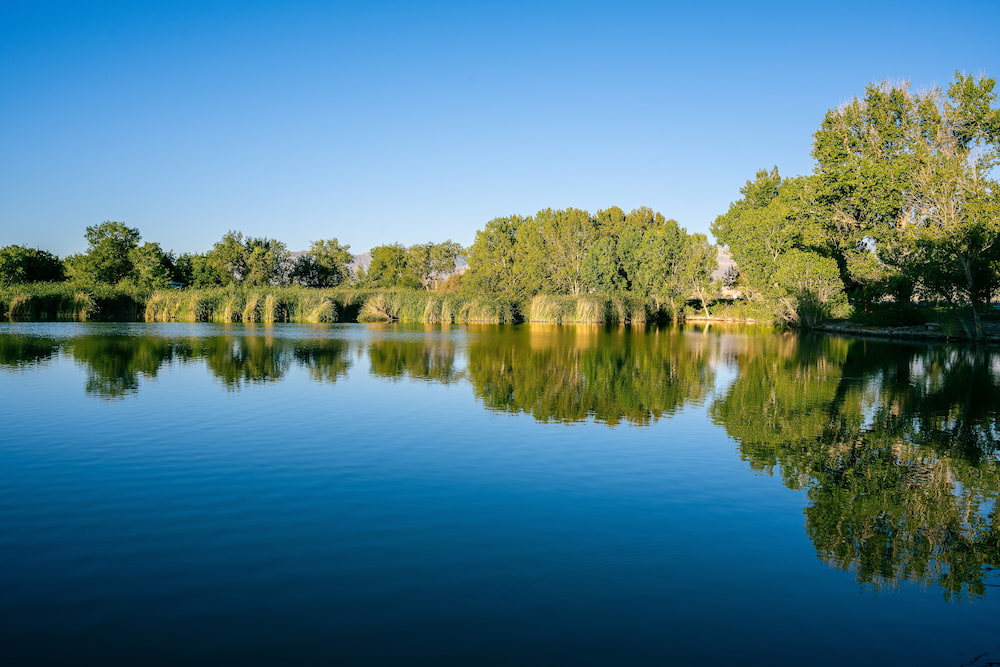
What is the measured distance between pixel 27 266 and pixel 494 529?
9172cm

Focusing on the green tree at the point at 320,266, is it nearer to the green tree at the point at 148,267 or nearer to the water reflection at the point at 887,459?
the green tree at the point at 148,267

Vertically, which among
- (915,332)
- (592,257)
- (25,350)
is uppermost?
(592,257)

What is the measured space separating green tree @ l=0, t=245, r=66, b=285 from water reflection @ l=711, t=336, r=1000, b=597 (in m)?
79.7

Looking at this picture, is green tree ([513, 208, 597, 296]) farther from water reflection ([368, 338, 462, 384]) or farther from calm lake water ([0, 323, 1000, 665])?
calm lake water ([0, 323, 1000, 665])

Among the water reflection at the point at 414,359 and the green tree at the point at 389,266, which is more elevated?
the green tree at the point at 389,266

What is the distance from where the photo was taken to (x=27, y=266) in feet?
262

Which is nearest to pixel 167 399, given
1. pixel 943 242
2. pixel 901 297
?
pixel 943 242

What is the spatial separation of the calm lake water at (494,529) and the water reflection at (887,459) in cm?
6

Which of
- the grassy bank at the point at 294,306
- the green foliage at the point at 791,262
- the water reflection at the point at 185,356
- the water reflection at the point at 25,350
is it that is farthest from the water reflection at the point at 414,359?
the green foliage at the point at 791,262

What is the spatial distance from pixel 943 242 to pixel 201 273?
7651 centimetres

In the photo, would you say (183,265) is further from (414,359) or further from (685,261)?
(414,359)

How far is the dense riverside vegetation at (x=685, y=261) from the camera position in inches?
1499

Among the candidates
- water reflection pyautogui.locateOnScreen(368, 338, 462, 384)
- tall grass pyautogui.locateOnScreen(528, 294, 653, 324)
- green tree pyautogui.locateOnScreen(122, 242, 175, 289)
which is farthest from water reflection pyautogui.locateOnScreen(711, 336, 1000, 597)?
green tree pyautogui.locateOnScreen(122, 242, 175, 289)

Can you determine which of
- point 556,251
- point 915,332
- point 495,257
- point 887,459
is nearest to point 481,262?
point 495,257
